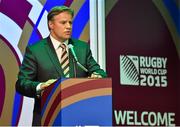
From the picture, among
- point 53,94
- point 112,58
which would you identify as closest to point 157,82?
point 112,58

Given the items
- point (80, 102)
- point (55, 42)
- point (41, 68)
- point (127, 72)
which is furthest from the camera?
point (127, 72)

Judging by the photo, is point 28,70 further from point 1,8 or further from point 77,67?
point 1,8

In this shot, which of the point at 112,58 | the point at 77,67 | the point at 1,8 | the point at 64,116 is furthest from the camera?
the point at 112,58

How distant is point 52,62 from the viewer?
313 centimetres

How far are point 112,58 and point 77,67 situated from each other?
1.63 m

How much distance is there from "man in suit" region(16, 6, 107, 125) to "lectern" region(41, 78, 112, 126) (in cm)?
34

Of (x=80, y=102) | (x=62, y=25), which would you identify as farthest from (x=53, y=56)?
(x=80, y=102)

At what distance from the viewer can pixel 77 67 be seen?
310 cm

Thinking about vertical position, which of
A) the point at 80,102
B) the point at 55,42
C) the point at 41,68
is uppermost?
the point at 55,42

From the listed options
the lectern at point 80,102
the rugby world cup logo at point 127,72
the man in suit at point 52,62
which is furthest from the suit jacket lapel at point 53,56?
the rugby world cup logo at point 127,72

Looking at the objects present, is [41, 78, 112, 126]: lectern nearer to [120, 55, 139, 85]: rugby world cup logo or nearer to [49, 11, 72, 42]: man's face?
[49, 11, 72, 42]: man's face

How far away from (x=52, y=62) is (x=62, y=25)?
0.23m

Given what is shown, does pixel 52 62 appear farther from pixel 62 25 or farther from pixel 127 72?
pixel 127 72

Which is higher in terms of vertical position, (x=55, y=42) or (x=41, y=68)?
(x=55, y=42)
